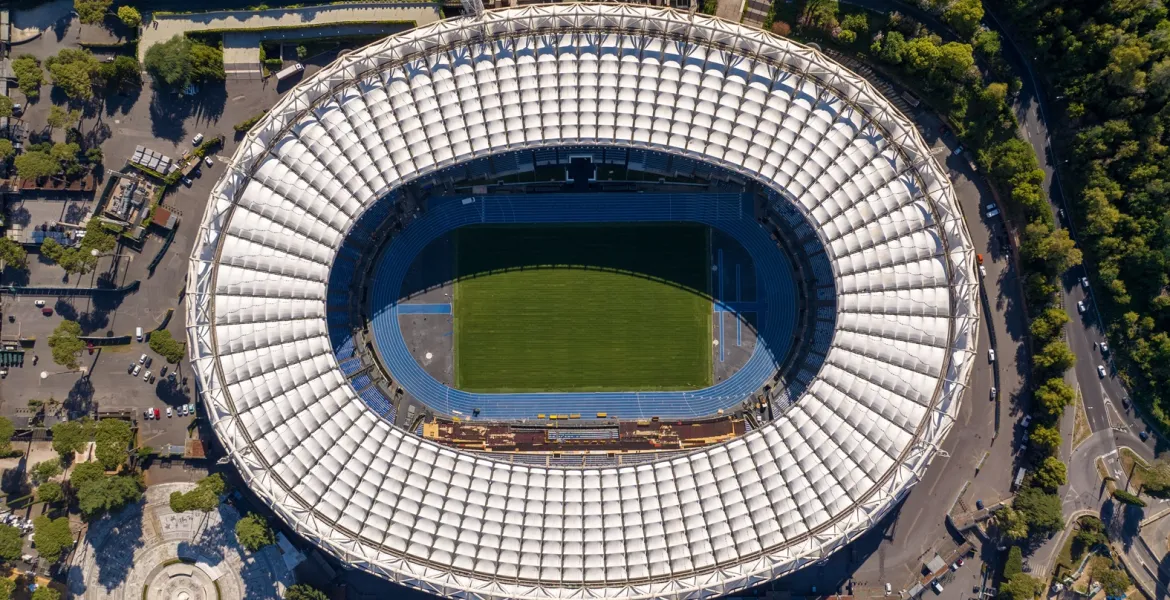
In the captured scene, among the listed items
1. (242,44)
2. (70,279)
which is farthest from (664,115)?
(70,279)

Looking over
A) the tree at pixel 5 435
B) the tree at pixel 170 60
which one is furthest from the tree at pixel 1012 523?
the tree at pixel 5 435

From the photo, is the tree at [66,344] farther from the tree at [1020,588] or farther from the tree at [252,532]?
the tree at [1020,588]

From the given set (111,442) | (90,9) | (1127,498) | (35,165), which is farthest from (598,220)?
(1127,498)

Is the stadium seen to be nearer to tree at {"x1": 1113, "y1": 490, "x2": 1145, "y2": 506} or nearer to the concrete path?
the concrete path

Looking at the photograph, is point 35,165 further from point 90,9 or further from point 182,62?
point 182,62

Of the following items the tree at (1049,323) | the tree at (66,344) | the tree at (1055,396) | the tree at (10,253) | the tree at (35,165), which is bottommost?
the tree at (1055,396)
